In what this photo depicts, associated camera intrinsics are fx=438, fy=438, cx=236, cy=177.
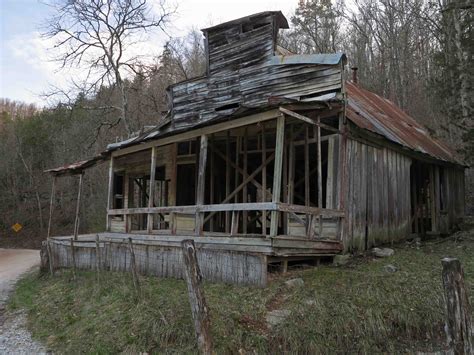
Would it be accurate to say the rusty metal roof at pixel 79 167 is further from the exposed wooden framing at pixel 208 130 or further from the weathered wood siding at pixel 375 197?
the weathered wood siding at pixel 375 197

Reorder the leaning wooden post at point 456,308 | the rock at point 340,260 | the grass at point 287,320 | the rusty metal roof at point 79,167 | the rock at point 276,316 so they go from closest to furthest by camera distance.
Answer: the leaning wooden post at point 456,308 < the grass at point 287,320 < the rock at point 276,316 < the rock at point 340,260 < the rusty metal roof at point 79,167

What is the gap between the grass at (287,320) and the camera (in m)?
6.32

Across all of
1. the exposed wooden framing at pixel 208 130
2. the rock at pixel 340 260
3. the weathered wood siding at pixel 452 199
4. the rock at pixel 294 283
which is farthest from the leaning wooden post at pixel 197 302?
the weathered wood siding at pixel 452 199

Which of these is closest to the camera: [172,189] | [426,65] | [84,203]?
[172,189]

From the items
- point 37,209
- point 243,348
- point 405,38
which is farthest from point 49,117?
point 243,348

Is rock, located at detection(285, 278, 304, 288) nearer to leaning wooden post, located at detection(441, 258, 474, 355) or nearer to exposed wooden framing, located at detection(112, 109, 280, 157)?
exposed wooden framing, located at detection(112, 109, 280, 157)

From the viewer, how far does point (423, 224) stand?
16500 mm

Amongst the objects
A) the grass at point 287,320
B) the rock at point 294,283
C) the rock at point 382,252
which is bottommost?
the grass at point 287,320

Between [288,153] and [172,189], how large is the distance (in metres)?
4.19

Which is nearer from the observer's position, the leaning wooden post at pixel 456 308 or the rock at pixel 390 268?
the leaning wooden post at pixel 456 308

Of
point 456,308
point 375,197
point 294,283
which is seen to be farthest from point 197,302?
point 375,197

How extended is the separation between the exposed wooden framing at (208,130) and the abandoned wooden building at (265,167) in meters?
0.03

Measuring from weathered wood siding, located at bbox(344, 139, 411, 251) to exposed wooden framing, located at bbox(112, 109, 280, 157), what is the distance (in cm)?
274

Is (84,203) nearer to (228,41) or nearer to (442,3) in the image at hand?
(228,41)
